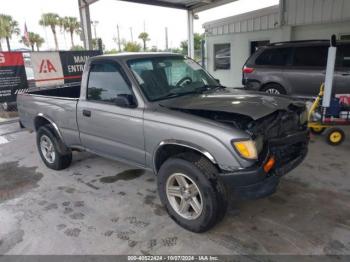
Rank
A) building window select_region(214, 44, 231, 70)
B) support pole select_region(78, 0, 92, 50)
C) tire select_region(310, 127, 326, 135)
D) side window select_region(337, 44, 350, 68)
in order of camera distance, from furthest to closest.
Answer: building window select_region(214, 44, 231, 70)
support pole select_region(78, 0, 92, 50)
side window select_region(337, 44, 350, 68)
tire select_region(310, 127, 326, 135)

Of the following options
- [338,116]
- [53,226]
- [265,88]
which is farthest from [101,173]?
[265,88]

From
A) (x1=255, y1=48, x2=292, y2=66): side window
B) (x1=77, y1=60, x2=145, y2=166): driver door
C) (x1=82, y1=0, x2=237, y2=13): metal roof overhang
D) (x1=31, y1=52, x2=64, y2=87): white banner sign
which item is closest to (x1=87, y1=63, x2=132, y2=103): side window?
(x1=77, y1=60, x2=145, y2=166): driver door

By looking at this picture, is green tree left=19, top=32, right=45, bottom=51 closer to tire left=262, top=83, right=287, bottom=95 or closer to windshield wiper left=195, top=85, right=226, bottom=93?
tire left=262, top=83, right=287, bottom=95

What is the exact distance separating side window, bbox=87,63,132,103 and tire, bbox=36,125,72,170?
113 centimetres

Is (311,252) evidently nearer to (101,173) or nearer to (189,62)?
(189,62)

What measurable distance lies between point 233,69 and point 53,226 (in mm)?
11109

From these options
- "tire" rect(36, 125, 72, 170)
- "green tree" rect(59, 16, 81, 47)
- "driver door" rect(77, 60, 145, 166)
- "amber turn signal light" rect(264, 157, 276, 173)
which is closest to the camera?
"amber turn signal light" rect(264, 157, 276, 173)

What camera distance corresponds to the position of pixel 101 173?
4496 mm

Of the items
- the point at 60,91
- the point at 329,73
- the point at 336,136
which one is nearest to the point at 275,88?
the point at 336,136

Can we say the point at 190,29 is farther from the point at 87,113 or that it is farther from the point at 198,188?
the point at 198,188

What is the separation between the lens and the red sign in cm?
739

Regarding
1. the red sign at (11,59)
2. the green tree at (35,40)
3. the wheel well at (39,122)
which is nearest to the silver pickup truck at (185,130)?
the wheel well at (39,122)

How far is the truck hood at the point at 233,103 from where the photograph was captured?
8.98 feet

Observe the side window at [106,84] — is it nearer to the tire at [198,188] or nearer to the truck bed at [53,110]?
the truck bed at [53,110]
